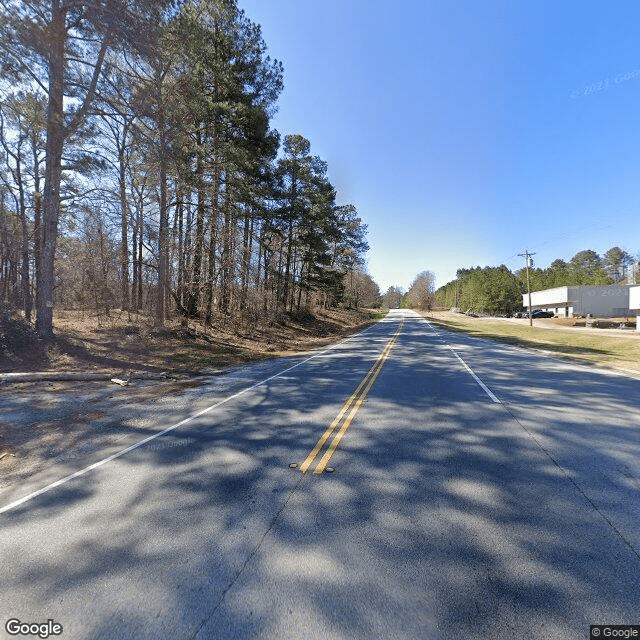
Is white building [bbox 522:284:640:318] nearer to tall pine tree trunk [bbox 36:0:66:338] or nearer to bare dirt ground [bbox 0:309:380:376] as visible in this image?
bare dirt ground [bbox 0:309:380:376]

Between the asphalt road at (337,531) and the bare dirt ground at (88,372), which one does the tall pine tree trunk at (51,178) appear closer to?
the bare dirt ground at (88,372)

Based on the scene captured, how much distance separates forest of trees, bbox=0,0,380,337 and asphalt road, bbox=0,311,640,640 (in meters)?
10.5

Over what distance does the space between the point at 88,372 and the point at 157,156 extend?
7.57 metres

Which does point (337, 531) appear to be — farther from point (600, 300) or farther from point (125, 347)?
point (600, 300)

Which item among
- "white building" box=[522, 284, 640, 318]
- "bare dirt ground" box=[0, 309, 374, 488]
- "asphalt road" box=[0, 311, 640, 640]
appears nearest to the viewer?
"asphalt road" box=[0, 311, 640, 640]

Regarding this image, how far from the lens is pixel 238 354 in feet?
49.0

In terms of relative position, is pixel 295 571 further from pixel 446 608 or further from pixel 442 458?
pixel 442 458

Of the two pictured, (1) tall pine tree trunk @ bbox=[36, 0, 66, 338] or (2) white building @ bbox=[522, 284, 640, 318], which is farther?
(2) white building @ bbox=[522, 284, 640, 318]

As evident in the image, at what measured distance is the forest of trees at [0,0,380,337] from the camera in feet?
34.0

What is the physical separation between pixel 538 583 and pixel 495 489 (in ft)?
4.16

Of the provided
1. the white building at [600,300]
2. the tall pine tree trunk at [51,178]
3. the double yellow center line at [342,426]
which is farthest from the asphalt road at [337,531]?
the white building at [600,300]

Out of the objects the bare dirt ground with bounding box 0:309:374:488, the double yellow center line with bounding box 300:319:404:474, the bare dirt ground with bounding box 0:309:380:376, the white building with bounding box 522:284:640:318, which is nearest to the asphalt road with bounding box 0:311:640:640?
the double yellow center line with bounding box 300:319:404:474

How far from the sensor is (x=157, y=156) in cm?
1198

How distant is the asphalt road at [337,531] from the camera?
2.15 meters
